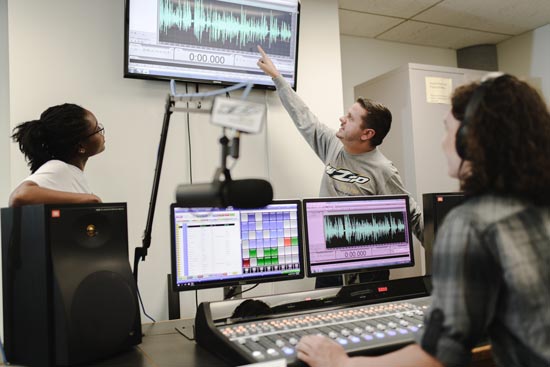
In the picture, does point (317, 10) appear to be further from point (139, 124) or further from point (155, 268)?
point (155, 268)

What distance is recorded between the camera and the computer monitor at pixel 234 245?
134 cm

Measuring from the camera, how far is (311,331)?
1.18 m

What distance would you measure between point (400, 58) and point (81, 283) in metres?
3.39

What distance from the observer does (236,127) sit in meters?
0.60

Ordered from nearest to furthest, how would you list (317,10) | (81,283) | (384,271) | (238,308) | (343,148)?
1. (81,283)
2. (238,308)
3. (384,271)
4. (343,148)
5. (317,10)

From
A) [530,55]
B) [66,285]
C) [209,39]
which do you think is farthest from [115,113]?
[530,55]

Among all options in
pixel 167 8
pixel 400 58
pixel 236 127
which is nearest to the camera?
pixel 236 127

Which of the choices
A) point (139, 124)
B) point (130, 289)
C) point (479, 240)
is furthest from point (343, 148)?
point (479, 240)

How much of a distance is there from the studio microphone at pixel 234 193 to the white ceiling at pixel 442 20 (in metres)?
2.59

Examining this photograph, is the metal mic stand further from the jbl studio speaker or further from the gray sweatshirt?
the gray sweatshirt

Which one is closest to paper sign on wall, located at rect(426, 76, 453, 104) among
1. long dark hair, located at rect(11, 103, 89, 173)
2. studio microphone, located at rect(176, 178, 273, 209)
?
long dark hair, located at rect(11, 103, 89, 173)

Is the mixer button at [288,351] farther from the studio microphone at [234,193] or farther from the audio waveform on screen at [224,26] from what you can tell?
the audio waveform on screen at [224,26]

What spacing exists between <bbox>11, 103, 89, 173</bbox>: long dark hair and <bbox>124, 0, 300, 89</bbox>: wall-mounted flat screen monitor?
58cm

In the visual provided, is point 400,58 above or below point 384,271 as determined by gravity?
above
